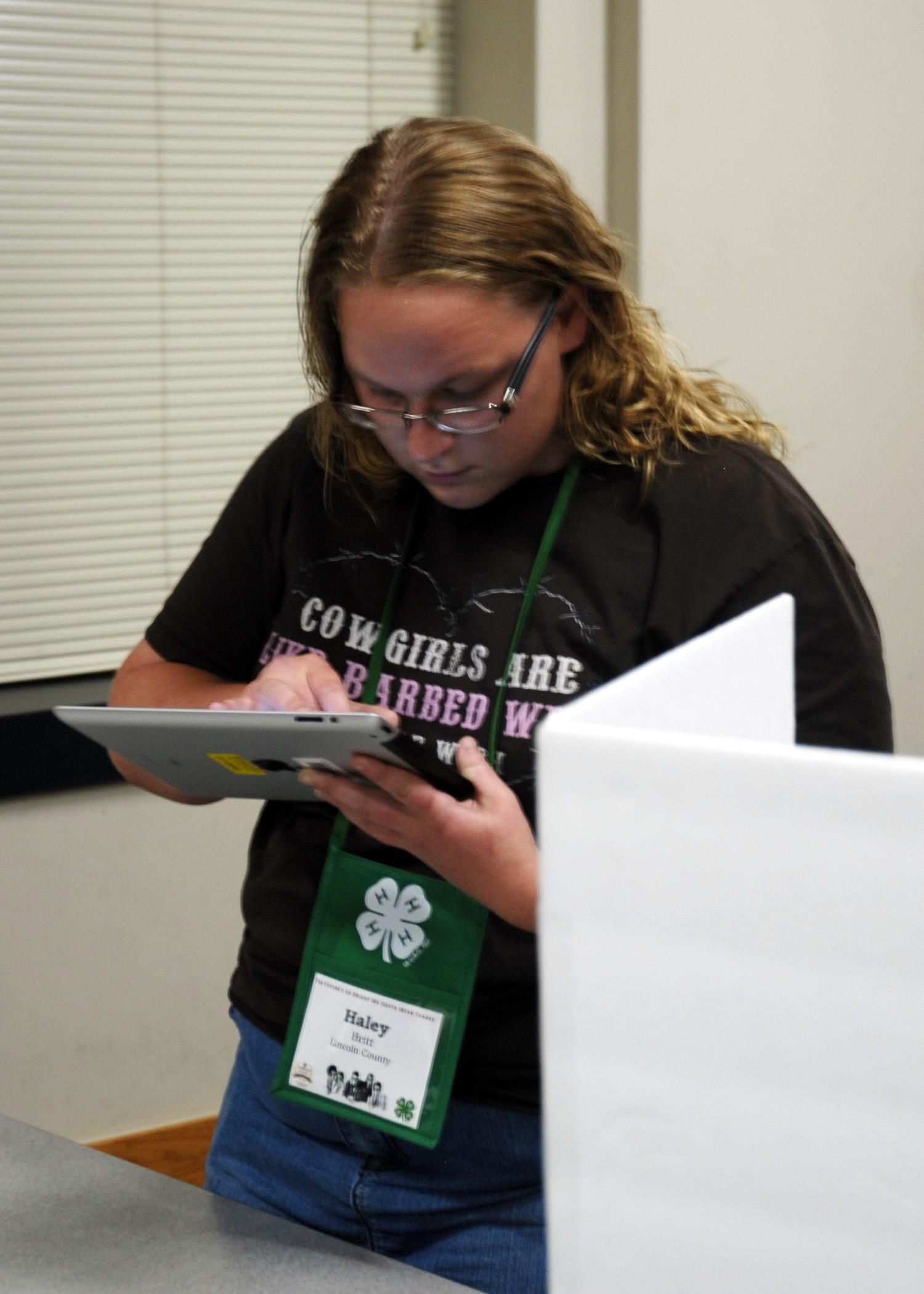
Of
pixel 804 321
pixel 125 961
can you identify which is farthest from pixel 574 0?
pixel 125 961

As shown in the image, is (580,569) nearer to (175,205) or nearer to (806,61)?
(175,205)

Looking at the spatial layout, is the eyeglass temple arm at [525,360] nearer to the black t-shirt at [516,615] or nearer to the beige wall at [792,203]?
the black t-shirt at [516,615]

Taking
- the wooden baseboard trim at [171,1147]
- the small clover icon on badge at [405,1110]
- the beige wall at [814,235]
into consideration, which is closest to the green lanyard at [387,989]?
the small clover icon on badge at [405,1110]

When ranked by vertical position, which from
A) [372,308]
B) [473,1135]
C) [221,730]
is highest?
[372,308]

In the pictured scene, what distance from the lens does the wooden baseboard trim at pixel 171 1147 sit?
2.56 meters

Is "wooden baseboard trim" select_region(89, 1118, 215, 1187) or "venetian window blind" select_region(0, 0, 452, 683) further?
"wooden baseboard trim" select_region(89, 1118, 215, 1187)

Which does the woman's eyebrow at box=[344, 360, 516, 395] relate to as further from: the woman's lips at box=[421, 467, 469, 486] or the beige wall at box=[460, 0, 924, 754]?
the beige wall at box=[460, 0, 924, 754]

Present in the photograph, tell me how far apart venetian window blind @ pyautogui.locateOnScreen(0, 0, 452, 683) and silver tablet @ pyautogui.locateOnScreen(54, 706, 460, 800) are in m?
1.51

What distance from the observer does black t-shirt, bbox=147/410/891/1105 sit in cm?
101

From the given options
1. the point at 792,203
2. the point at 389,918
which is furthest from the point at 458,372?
the point at 792,203

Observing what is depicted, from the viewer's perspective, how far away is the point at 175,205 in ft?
8.33

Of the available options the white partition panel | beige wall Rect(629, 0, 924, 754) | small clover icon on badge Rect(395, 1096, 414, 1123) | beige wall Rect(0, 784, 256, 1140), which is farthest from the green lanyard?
beige wall Rect(629, 0, 924, 754)

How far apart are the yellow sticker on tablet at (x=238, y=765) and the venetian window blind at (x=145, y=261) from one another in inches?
62.2

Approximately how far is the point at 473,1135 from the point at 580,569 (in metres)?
0.44
